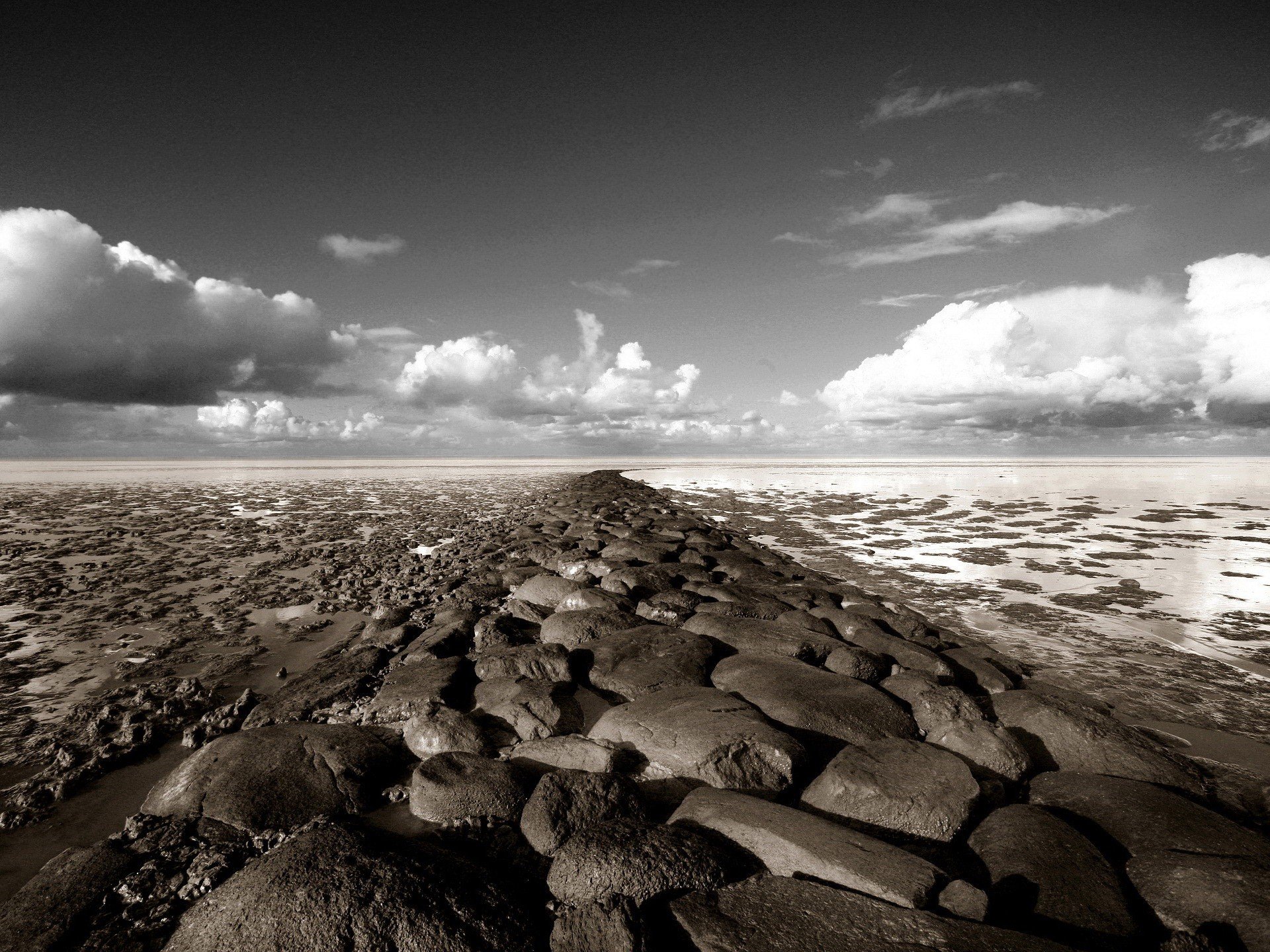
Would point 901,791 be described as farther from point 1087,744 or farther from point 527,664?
point 527,664

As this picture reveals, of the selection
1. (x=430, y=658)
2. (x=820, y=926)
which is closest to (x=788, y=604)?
(x=430, y=658)

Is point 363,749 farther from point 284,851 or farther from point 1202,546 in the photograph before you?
point 1202,546

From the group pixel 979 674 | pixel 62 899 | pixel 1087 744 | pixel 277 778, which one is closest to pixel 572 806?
pixel 277 778

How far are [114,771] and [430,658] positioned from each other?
9.09ft

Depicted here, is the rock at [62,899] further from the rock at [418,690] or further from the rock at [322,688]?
the rock at [418,690]

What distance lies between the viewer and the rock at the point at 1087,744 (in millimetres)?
4680

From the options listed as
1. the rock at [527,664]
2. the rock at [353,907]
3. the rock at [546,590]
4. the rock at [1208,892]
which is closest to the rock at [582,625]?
the rock at [527,664]

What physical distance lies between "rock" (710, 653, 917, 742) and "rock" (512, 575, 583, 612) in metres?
3.63

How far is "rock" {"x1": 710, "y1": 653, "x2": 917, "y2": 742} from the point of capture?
17.0 feet

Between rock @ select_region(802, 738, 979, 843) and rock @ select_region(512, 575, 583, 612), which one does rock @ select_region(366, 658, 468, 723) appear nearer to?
rock @ select_region(512, 575, 583, 612)

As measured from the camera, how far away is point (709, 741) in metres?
4.62

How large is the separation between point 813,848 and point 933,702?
2.78 m

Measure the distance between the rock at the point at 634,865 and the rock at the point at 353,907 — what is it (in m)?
0.34

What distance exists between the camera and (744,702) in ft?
17.4
